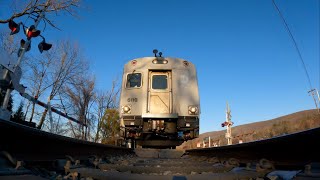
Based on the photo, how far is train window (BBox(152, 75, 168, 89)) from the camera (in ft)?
32.8

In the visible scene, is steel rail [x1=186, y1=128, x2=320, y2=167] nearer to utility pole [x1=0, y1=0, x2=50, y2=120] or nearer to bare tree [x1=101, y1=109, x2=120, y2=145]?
utility pole [x1=0, y1=0, x2=50, y2=120]

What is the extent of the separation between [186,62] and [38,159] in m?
7.98

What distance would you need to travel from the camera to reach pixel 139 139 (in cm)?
1030

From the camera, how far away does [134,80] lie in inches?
393

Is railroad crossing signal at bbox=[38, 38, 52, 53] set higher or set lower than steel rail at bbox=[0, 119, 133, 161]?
higher

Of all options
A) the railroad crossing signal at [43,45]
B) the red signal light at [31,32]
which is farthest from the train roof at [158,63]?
the red signal light at [31,32]

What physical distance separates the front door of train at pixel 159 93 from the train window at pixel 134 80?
46cm

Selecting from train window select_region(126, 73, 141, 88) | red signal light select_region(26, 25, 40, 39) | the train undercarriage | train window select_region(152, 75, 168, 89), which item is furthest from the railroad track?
red signal light select_region(26, 25, 40, 39)

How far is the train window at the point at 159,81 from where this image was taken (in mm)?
9994

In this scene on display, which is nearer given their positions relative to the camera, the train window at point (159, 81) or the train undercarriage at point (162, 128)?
the train undercarriage at point (162, 128)

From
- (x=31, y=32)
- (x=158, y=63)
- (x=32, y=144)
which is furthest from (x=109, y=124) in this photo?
(x=32, y=144)

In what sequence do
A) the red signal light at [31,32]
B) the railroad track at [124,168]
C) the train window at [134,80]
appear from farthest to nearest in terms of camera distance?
the train window at [134,80]
the red signal light at [31,32]
the railroad track at [124,168]

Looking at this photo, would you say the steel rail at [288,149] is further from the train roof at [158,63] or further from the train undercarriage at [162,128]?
the train roof at [158,63]

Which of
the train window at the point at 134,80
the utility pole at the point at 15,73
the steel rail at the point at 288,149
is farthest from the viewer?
the train window at the point at 134,80
